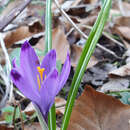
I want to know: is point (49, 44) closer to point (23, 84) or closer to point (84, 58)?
point (84, 58)

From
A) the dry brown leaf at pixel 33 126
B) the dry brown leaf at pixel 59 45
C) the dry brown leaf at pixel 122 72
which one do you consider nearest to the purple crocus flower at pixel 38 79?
the dry brown leaf at pixel 33 126

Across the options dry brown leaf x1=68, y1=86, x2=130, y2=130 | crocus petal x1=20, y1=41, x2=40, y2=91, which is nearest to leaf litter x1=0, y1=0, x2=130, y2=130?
dry brown leaf x1=68, y1=86, x2=130, y2=130

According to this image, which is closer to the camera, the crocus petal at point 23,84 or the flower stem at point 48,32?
the crocus petal at point 23,84

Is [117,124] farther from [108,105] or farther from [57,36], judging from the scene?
[57,36]

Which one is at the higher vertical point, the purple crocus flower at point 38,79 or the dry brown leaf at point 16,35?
the purple crocus flower at point 38,79

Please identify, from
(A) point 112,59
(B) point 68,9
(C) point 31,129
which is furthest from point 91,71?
(B) point 68,9

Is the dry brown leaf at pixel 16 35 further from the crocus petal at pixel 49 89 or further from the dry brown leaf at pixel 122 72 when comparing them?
the crocus petal at pixel 49 89
